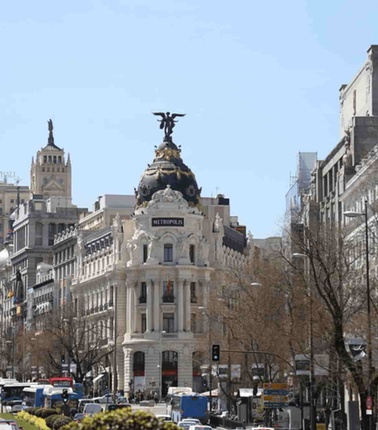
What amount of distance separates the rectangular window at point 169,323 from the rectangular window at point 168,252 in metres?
5.97

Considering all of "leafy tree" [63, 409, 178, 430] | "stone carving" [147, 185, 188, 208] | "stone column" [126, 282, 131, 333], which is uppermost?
"stone carving" [147, 185, 188, 208]

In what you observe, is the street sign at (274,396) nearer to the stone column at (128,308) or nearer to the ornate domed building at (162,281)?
the ornate domed building at (162,281)

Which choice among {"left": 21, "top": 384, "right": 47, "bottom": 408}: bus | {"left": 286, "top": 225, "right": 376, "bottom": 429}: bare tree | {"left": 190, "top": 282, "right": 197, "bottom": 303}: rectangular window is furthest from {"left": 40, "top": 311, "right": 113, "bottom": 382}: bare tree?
{"left": 286, "top": 225, "right": 376, "bottom": 429}: bare tree

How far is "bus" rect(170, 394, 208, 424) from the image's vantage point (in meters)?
95.9

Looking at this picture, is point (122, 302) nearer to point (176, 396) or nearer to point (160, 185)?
point (160, 185)

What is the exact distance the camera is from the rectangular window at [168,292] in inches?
6245

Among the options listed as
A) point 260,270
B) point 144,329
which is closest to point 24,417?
point 260,270

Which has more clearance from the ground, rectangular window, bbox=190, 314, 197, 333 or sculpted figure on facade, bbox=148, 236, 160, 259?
sculpted figure on facade, bbox=148, 236, 160, 259

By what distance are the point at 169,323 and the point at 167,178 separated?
15.7 metres

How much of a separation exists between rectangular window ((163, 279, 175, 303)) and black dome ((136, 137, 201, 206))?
933 cm

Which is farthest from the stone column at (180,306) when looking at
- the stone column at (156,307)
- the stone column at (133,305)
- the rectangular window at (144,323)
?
the stone column at (133,305)

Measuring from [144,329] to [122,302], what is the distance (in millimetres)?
6515

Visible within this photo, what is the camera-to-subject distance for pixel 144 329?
6270 inches

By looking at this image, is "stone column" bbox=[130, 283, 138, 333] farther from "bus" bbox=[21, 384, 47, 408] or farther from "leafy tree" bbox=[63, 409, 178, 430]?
"leafy tree" bbox=[63, 409, 178, 430]
